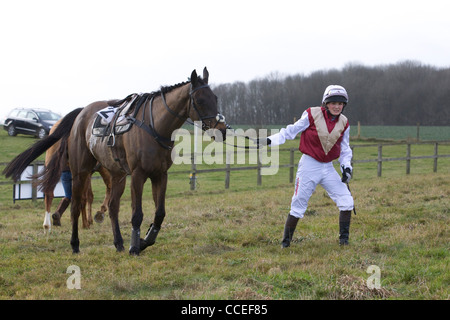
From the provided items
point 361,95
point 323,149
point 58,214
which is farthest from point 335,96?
point 361,95

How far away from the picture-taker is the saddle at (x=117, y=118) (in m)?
6.27

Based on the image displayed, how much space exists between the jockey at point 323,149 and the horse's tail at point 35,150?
3266 millimetres

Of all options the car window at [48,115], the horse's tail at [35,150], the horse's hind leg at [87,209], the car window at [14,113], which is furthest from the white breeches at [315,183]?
the car window at [14,113]

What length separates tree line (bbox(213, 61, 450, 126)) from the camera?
53.9 metres

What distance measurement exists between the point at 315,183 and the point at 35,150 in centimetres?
425

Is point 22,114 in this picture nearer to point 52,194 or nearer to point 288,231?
point 52,194

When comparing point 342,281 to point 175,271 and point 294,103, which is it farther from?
point 294,103

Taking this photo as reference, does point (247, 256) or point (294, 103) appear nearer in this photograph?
point (247, 256)

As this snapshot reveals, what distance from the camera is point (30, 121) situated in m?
27.5

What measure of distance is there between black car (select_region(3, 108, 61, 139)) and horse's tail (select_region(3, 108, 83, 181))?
20300mm
